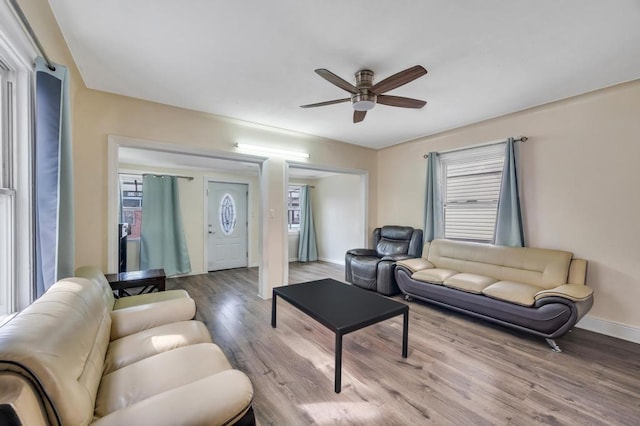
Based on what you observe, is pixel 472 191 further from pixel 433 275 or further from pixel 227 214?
pixel 227 214

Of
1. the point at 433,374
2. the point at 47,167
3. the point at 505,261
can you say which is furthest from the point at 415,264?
the point at 47,167

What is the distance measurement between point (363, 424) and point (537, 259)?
2.70m

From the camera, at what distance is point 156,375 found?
1.33 meters

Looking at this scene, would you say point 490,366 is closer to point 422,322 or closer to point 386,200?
point 422,322

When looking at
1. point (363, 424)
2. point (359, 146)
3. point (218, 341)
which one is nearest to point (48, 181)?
point (218, 341)

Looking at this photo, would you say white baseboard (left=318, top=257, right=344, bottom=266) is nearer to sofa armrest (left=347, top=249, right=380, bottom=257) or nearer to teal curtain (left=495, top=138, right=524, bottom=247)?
sofa armrest (left=347, top=249, right=380, bottom=257)

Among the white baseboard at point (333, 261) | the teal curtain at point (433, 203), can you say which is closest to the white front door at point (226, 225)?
the white baseboard at point (333, 261)

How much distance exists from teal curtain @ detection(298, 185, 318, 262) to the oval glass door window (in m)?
1.77

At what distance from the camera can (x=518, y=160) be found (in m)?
3.29

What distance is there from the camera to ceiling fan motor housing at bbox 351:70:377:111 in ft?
7.38

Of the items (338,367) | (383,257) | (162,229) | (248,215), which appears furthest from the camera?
(248,215)

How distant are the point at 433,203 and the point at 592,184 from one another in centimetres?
172

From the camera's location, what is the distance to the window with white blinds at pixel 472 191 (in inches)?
141

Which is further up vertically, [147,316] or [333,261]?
[147,316]
